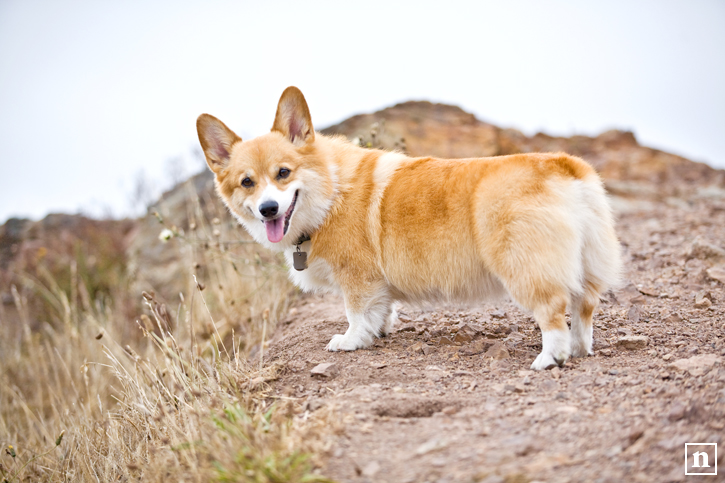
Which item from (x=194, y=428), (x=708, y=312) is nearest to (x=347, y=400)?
(x=194, y=428)

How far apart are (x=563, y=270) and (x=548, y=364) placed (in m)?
0.51

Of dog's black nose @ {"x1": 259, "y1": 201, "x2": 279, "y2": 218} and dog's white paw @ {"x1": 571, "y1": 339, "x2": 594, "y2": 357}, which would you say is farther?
dog's black nose @ {"x1": 259, "y1": 201, "x2": 279, "y2": 218}

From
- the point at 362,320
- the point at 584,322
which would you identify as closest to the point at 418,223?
the point at 362,320

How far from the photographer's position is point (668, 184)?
9.38 m

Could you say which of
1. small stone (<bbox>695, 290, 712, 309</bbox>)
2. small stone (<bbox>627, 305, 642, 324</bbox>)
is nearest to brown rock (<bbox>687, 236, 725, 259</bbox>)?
small stone (<bbox>695, 290, 712, 309</bbox>)

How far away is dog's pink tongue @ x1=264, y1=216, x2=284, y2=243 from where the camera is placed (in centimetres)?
325

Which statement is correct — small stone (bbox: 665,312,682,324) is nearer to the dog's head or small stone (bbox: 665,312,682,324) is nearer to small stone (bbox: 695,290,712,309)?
small stone (bbox: 695,290,712,309)

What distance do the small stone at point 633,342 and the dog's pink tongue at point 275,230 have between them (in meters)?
2.15

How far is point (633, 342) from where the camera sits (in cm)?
291

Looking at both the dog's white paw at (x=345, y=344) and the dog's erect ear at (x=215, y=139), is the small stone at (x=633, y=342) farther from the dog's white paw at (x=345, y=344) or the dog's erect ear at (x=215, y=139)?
the dog's erect ear at (x=215, y=139)

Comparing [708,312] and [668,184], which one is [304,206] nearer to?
[708,312]

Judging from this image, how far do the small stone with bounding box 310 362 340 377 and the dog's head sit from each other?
0.86 metres

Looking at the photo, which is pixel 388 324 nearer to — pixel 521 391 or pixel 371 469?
pixel 521 391

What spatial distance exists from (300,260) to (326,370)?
3.02 feet
